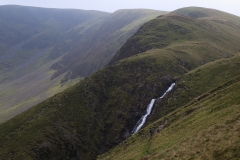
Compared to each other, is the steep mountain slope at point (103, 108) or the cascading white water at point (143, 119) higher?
the steep mountain slope at point (103, 108)

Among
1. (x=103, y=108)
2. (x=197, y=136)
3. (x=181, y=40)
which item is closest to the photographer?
(x=197, y=136)

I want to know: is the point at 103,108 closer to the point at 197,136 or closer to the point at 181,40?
the point at 197,136

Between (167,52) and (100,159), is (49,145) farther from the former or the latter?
(167,52)

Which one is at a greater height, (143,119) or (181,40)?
(181,40)

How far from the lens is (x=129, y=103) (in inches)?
4048

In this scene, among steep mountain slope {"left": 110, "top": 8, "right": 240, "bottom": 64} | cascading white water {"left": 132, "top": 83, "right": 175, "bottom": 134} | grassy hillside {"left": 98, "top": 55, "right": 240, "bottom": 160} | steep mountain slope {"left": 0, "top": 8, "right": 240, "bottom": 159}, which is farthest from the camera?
steep mountain slope {"left": 110, "top": 8, "right": 240, "bottom": 64}

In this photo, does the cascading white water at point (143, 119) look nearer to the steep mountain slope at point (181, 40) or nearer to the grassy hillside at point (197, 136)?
the grassy hillside at point (197, 136)

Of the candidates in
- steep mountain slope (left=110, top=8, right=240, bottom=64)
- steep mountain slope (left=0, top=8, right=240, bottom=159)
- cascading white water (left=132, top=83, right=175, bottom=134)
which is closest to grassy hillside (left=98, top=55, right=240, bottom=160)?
steep mountain slope (left=0, top=8, right=240, bottom=159)

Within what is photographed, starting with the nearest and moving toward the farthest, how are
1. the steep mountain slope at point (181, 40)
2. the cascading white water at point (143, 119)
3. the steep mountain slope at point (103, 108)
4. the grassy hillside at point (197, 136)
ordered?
the grassy hillside at point (197, 136) < the steep mountain slope at point (103, 108) < the cascading white water at point (143, 119) < the steep mountain slope at point (181, 40)

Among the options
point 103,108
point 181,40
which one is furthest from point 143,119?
point 181,40

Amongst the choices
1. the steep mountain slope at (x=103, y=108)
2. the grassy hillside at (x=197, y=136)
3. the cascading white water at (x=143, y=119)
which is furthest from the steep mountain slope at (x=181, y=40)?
the grassy hillside at (x=197, y=136)

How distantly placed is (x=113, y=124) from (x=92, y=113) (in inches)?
397

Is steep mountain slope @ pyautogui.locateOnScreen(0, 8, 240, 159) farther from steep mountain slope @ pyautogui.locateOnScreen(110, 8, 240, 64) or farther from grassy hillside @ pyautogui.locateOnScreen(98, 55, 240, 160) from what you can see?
steep mountain slope @ pyautogui.locateOnScreen(110, 8, 240, 64)

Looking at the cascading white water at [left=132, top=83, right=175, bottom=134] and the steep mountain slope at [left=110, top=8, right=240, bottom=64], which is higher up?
the steep mountain slope at [left=110, top=8, right=240, bottom=64]
